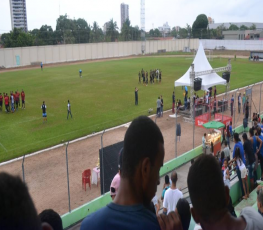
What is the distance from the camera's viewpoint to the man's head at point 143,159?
1.97m

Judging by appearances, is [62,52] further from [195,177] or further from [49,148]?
[195,177]

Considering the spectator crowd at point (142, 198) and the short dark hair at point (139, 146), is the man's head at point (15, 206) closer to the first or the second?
the spectator crowd at point (142, 198)

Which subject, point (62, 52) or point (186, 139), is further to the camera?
point (62, 52)

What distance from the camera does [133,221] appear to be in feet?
5.87

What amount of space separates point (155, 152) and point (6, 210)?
3.22ft

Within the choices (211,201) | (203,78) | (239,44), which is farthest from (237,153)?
(239,44)

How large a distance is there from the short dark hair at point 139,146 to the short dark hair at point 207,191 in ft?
1.54

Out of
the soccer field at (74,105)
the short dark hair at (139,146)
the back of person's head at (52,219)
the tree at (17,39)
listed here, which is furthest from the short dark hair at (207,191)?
the tree at (17,39)

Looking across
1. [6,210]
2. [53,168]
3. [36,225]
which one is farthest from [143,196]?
[53,168]

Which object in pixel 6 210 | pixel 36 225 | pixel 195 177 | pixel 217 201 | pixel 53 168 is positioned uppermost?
pixel 6 210

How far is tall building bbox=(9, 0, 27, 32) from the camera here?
557 feet

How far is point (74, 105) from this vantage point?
25781 mm

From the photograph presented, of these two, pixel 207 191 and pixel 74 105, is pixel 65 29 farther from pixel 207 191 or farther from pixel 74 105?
pixel 207 191

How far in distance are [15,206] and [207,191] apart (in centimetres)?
138
